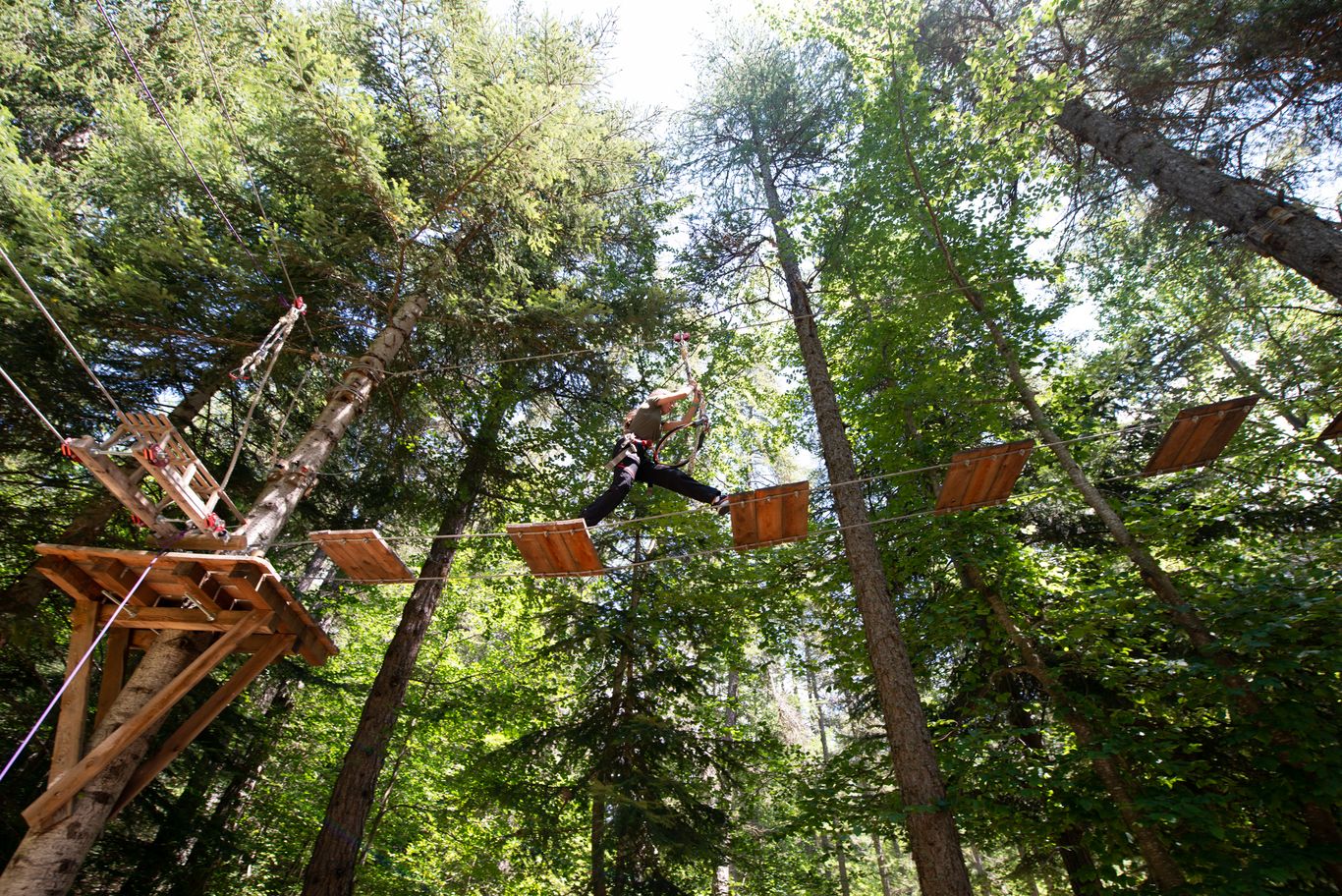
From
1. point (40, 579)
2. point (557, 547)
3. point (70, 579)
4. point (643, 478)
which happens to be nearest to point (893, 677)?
point (643, 478)

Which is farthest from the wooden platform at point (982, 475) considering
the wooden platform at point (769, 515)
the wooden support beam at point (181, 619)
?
the wooden support beam at point (181, 619)

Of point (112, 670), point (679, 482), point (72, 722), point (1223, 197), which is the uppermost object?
point (1223, 197)

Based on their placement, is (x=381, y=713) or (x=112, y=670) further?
(x=381, y=713)

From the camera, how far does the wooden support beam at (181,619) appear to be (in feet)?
16.4

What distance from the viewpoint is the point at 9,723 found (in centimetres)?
684

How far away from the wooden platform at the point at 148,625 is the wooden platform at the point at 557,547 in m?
1.85

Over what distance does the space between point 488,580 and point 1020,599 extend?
795 cm

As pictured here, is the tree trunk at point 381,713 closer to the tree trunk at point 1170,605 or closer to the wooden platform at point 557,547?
the wooden platform at point 557,547

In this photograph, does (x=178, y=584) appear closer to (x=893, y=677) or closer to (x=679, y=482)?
(x=679, y=482)

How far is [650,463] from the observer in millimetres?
5969

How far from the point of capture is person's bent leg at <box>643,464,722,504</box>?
5707mm

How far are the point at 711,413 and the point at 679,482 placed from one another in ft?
19.9

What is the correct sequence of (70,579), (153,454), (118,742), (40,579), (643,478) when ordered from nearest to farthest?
(153,454) < (118,742) < (70,579) < (643,478) < (40,579)

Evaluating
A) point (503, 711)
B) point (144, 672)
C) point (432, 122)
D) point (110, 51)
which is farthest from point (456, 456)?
point (110, 51)
